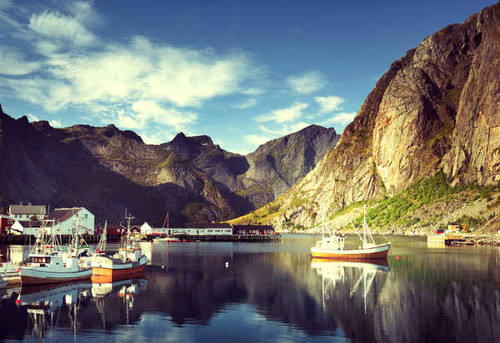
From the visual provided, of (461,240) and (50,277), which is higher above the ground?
(50,277)

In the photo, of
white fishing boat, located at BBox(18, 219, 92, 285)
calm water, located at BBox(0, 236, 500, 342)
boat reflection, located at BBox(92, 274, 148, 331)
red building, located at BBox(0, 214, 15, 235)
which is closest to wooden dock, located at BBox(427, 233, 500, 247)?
calm water, located at BBox(0, 236, 500, 342)

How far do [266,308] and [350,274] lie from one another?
3297 cm

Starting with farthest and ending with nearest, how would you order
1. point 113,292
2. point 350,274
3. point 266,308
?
1. point 350,274
2. point 113,292
3. point 266,308

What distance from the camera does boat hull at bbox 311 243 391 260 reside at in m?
105

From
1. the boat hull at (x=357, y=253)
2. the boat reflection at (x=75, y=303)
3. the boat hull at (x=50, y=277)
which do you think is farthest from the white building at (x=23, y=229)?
the boat reflection at (x=75, y=303)

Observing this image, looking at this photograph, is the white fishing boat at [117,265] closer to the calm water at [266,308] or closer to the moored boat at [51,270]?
the moored boat at [51,270]

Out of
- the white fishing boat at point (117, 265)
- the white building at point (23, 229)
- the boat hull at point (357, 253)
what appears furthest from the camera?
the white building at point (23, 229)

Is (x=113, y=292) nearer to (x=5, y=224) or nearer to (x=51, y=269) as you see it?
(x=51, y=269)

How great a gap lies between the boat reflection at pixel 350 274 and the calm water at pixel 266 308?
17cm

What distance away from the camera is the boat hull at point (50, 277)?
63.7 meters

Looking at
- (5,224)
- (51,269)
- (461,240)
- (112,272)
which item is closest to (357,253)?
(112,272)

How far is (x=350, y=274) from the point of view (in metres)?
80.2

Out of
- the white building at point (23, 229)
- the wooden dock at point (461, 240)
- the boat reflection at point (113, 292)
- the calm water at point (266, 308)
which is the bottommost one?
the calm water at point (266, 308)

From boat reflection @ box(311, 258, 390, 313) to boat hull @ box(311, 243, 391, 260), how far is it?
1927 mm
